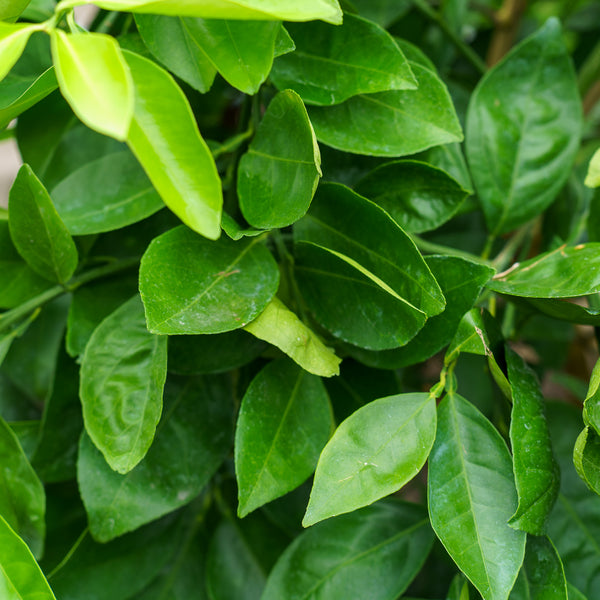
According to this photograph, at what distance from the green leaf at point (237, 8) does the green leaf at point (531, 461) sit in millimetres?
193

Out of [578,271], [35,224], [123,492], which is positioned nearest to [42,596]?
[123,492]

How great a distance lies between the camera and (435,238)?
0.58 m

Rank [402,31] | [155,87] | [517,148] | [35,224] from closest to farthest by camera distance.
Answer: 1. [155,87]
2. [35,224]
3. [517,148]
4. [402,31]

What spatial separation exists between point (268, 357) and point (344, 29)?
0.19 m

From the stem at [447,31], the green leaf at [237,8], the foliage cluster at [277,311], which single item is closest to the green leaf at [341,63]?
the foliage cluster at [277,311]

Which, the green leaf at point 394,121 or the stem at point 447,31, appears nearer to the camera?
the green leaf at point 394,121

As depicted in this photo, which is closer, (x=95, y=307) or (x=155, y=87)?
(x=155, y=87)

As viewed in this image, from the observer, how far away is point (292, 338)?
30 cm


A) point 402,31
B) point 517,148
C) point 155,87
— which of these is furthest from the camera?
point 402,31

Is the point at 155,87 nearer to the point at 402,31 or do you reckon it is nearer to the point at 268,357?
the point at 268,357

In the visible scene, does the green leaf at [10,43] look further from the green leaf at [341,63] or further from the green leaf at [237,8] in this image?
the green leaf at [341,63]

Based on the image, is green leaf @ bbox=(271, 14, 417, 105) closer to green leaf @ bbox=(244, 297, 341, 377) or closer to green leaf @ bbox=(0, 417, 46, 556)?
green leaf @ bbox=(244, 297, 341, 377)

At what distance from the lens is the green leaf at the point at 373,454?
0.28m

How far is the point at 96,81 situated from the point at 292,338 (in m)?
0.14
